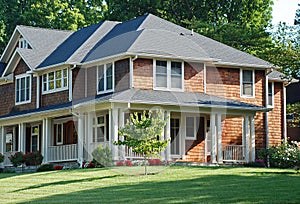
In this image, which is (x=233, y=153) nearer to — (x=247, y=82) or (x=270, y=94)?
(x=247, y=82)

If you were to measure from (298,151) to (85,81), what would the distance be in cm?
1108

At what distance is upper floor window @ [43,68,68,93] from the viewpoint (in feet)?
120

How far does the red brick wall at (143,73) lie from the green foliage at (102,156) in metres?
4.18

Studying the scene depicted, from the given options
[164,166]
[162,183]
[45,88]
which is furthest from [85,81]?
[162,183]

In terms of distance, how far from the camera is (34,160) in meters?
34.8

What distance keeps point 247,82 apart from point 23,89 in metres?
12.4

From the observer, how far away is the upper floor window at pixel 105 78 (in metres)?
34.2

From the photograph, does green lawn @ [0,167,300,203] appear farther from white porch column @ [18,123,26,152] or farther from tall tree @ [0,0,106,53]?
tall tree @ [0,0,106,53]

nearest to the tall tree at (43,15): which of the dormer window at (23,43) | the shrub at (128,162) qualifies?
the dormer window at (23,43)

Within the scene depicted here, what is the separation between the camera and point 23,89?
130ft

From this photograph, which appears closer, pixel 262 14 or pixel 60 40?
pixel 60 40

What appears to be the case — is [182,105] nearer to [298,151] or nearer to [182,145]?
[182,145]

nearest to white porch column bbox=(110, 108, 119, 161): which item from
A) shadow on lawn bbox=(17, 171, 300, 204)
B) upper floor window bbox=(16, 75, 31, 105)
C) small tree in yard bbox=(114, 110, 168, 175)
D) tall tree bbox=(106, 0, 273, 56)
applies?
small tree in yard bbox=(114, 110, 168, 175)

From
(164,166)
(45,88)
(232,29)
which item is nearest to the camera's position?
(164,166)
